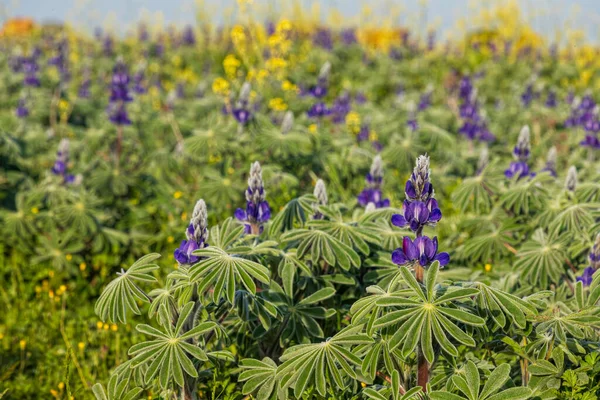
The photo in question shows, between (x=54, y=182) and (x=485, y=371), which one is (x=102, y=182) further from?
(x=485, y=371)

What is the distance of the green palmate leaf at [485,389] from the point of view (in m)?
1.88

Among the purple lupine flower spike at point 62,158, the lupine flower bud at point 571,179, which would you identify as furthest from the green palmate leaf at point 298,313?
the purple lupine flower spike at point 62,158

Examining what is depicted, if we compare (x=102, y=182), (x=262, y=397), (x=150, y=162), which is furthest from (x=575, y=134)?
(x=262, y=397)

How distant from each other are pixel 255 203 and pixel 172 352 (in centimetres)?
76

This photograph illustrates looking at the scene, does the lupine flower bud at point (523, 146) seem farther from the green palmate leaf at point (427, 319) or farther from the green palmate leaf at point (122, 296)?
the green palmate leaf at point (122, 296)

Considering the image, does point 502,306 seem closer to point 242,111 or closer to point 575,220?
point 575,220

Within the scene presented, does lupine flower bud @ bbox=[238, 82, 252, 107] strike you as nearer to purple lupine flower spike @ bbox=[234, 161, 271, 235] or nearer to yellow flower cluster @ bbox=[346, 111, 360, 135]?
yellow flower cluster @ bbox=[346, 111, 360, 135]

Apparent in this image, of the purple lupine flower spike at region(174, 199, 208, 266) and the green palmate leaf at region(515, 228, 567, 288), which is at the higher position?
the purple lupine flower spike at region(174, 199, 208, 266)

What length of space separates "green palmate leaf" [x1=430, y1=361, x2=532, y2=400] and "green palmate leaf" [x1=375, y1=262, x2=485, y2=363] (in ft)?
0.44

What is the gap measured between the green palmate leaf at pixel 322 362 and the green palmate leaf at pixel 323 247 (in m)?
0.44

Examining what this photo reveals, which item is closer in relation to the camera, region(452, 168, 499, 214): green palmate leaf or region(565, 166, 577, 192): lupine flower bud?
region(565, 166, 577, 192): lupine flower bud

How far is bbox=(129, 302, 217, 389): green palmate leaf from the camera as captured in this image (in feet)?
6.66

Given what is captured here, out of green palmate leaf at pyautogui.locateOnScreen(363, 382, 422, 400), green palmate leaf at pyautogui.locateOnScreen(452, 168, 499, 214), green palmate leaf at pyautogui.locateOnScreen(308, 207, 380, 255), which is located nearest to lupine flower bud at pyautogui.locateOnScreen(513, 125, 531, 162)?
green palmate leaf at pyautogui.locateOnScreen(452, 168, 499, 214)

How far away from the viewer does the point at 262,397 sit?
2.15 meters
